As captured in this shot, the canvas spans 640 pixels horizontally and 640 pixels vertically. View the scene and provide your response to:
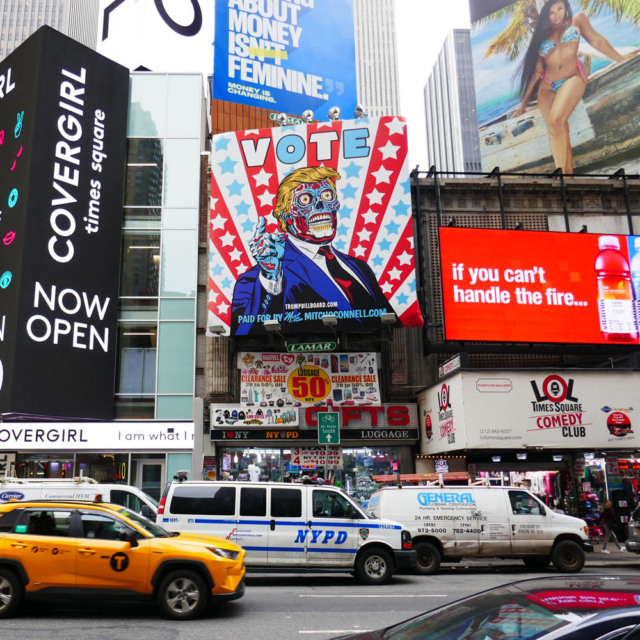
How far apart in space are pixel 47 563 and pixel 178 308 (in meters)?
17.1

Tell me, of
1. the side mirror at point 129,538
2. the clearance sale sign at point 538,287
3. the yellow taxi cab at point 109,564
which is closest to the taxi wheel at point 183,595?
the yellow taxi cab at point 109,564

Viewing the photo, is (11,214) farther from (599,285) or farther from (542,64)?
(542,64)

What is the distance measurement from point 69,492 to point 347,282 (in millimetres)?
11792

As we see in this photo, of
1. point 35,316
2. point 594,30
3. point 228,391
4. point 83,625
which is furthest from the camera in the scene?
point 594,30

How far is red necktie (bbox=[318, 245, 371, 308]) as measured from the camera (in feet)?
77.6

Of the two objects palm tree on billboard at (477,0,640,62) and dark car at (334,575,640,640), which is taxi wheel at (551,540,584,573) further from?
palm tree on billboard at (477,0,640,62)

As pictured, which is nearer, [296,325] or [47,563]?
[47,563]

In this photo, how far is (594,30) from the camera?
4191 cm

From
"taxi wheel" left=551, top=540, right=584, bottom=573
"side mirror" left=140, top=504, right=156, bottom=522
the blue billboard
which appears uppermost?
the blue billboard

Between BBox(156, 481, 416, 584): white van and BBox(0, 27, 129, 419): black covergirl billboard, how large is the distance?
1095cm

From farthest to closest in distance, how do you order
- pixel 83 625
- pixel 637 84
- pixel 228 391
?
pixel 637 84 → pixel 228 391 → pixel 83 625

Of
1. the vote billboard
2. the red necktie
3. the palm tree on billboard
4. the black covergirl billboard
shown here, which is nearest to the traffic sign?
the red necktie

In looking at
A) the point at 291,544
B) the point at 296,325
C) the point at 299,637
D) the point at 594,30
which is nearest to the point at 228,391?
the point at 296,325

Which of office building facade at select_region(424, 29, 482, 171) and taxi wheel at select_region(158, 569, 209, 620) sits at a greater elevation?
office building facade at select_region(424, 29, 482, 171)
